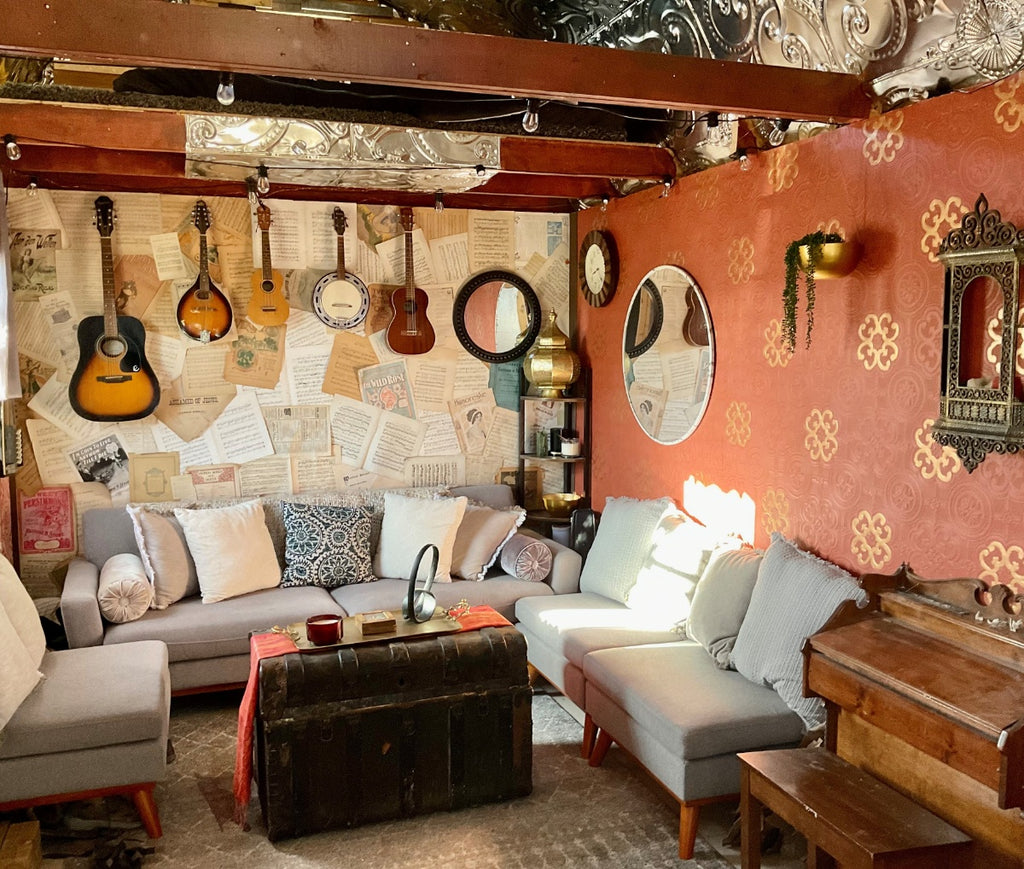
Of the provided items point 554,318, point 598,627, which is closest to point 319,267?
point 554,318

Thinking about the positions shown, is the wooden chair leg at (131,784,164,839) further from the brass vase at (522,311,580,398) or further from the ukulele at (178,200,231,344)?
the brass vase at (522,311,580,398)

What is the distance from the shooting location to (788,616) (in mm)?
3143

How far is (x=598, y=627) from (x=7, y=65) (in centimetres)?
297

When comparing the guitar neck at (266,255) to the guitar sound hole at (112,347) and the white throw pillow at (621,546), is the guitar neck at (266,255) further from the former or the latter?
the white throw pillow at (621,546)

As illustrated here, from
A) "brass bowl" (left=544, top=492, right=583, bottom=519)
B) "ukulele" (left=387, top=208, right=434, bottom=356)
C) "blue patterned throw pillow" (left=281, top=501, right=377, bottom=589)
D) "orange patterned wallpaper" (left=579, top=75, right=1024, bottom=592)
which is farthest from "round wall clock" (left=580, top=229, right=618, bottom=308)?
"blue patterned throw pillow" (left=281, top=501, right=377, bottom=589)

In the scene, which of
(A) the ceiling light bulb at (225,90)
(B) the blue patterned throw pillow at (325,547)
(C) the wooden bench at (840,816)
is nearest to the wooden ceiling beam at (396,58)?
(A) the ceiling light bulb at (225,90)

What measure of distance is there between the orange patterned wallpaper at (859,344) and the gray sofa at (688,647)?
25 cm

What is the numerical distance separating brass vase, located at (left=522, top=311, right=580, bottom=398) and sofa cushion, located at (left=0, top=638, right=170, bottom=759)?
8.25ft

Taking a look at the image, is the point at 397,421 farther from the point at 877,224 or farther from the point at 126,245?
the point at 877,224

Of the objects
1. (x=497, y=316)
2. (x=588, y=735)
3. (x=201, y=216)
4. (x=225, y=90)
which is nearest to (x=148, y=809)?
(x=588, y=735)

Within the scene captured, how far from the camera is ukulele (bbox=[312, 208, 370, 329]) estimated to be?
196 inches

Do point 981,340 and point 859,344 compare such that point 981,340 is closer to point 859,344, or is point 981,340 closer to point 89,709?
point 859,344

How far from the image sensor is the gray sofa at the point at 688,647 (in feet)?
9.83

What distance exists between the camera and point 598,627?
12.8 feet
